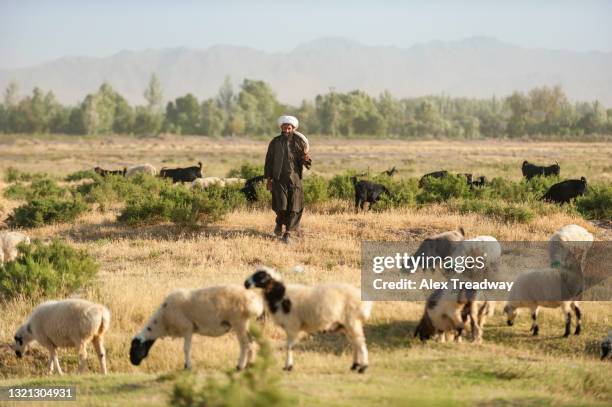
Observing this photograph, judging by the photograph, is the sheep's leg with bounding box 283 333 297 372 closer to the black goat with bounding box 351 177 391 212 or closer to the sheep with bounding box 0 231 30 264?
the sheep with bounding box 0 231 30 264

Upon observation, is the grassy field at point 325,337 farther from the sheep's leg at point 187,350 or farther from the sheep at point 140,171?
the sheep at point 140,171

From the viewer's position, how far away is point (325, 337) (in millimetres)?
9773

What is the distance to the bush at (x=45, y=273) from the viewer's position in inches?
454

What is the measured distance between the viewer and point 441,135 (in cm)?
10862

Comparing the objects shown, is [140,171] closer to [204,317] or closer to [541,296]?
[541,296]

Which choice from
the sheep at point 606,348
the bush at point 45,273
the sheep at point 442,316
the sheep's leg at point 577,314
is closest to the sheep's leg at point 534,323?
the sheep's leg at point 577,314

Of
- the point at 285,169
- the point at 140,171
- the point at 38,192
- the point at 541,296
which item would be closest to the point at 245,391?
the point at 541,296

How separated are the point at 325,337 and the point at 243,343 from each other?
2095 mm

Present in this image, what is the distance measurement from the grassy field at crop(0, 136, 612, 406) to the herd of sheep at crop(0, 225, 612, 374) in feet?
0.88

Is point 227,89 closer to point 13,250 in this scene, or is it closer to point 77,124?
point 77,124

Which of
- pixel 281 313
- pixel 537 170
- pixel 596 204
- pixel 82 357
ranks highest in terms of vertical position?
pixel 537 170

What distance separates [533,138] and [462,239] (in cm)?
8569

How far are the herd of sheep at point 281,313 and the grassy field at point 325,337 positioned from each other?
0.27m

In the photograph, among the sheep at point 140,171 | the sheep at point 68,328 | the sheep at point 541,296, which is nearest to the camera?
the sheep at point 68,328
